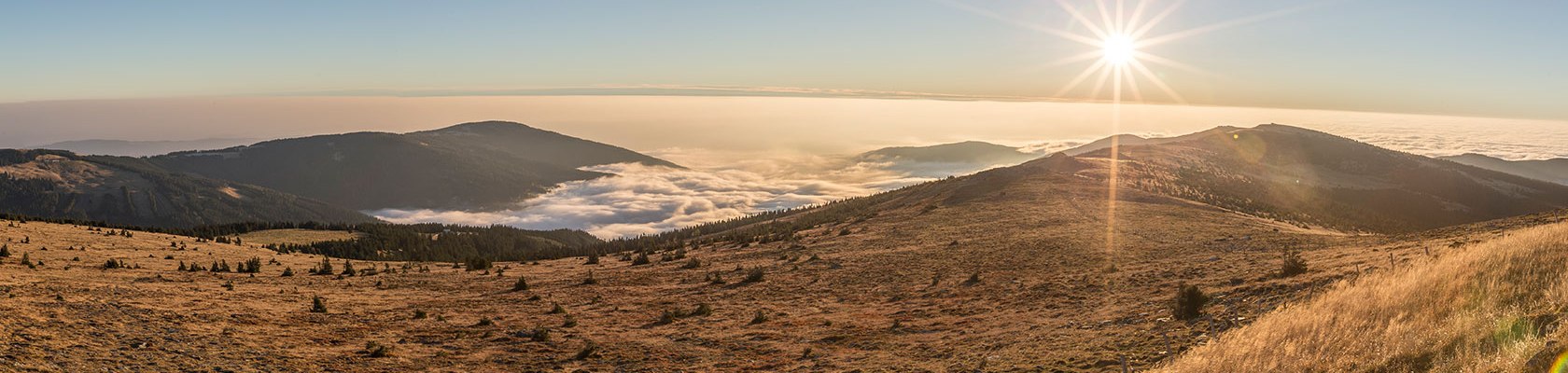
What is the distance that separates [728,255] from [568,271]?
8845 mm

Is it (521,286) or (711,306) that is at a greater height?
(711,306)

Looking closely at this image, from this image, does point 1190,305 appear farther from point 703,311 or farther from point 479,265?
point 479,265

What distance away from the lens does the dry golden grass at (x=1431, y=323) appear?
7.98 m

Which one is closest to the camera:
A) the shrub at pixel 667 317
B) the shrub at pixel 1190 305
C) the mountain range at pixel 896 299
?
the mountain range at pixel 896 299

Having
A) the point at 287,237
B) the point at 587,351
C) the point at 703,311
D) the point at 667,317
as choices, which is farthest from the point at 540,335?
the point at 287,237

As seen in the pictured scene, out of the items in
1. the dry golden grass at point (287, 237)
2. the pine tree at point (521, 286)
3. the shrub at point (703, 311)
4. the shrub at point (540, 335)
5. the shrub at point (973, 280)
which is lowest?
the dry golden grass at point (287, 237)

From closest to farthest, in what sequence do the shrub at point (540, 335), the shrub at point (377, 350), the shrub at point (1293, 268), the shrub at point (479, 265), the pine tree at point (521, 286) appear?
the shrub at point (377, 350)
the shrub at point (1293, 268)
the shrub at point (540, 335)
the pine tree at point (521, 286)
the shrub at point (479, 265)

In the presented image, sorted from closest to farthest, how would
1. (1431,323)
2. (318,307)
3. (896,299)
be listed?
(1431,323)
(318,307)
(896,299)

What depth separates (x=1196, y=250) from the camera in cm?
2669

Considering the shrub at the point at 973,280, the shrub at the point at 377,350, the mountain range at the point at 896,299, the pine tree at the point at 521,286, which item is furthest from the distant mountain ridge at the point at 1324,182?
the shrub at the point at 377,350

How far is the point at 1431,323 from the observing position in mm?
9344

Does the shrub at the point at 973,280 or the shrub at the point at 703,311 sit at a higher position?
the shrub at the point at 973,280

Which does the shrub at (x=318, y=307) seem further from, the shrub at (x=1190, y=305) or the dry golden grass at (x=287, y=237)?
the dry golden grass at (x=287, y=237)

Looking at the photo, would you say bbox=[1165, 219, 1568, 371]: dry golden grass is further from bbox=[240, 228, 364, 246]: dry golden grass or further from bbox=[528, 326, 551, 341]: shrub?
bbox=[240, 228, 364, 246]: dry golden grass
